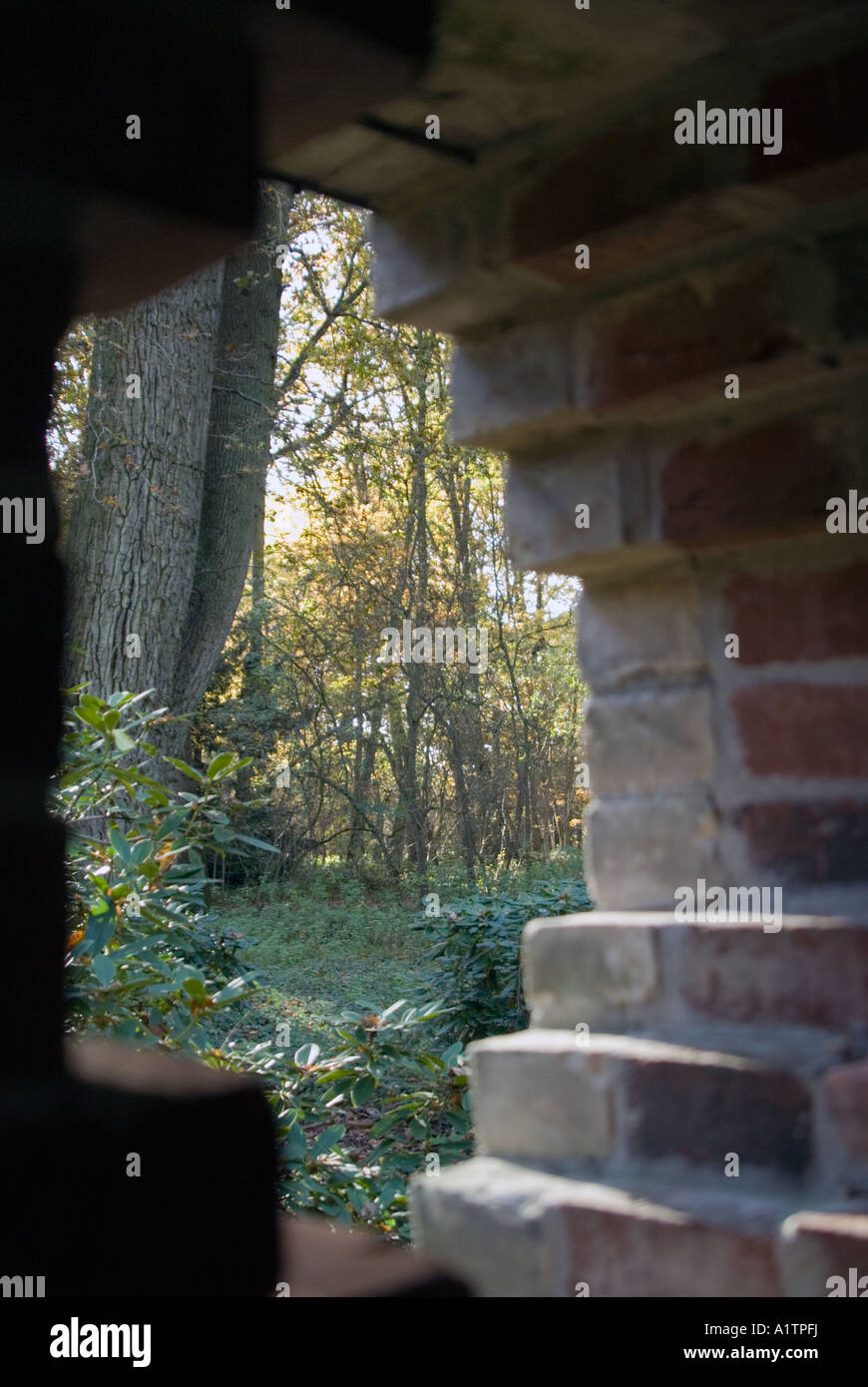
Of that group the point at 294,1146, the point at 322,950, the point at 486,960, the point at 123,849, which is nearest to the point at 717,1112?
the point at 294,1146

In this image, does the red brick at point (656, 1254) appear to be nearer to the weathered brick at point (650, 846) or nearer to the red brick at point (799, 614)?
the weathered brick at point (650, 846)

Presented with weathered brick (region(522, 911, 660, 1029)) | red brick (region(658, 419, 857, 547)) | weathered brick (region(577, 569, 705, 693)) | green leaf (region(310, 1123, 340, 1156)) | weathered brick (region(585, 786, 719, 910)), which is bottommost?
green leaf (region(310, 1123, 340, 1156))

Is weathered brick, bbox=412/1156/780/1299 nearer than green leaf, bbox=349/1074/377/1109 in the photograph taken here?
Yes

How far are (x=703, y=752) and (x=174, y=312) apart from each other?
6.29 meters

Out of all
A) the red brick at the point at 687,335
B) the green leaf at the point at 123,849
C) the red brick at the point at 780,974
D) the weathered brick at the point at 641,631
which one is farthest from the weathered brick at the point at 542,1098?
the green leaf at the point at 123,849

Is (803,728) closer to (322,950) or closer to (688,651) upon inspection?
(688,651)

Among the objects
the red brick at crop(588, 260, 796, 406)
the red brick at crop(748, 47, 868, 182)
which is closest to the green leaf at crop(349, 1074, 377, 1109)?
the red brick at crop(588, 260, 796, 406)

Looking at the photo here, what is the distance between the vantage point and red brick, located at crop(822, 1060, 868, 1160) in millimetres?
855

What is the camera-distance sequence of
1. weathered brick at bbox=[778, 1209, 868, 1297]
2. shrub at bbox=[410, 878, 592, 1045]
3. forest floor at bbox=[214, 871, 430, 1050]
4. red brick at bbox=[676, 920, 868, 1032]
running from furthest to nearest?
1. forest floor at bbox=[214, 871, 430, 1050]
2. shrub at bbox=[410, 878, 592, 1045]
3. red brick at bbox=[676, 920, 868, 1032]
4. weathered brick at bbox=[778, 1209, 868, 1297]

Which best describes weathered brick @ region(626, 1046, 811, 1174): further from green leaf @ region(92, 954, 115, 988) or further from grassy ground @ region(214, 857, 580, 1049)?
grassy ground @ region(214, 857, 580, 1049)

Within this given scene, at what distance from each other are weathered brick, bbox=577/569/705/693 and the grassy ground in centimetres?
384

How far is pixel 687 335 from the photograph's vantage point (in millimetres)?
986

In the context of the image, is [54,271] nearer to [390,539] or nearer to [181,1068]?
[181,1068]
